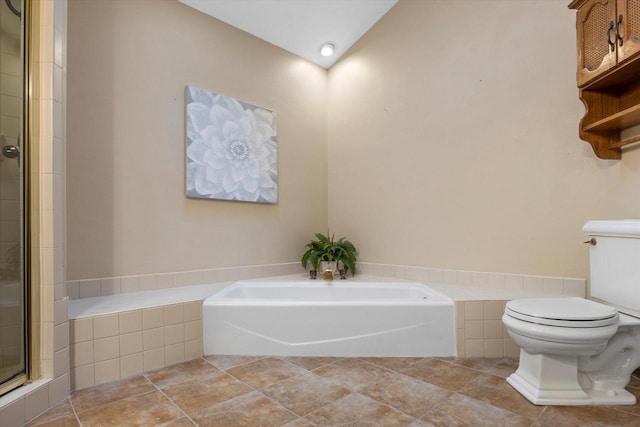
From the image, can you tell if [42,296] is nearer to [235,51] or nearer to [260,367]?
[260,367]

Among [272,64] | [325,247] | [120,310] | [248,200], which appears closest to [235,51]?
[272,64]

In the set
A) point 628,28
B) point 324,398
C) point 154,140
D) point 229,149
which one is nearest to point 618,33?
point 628,28

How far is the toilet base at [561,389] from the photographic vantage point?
5.11 feet

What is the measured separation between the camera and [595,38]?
1.75 metres

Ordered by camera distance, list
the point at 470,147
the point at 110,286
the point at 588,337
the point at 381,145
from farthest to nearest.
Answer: the point at 381,145
the point at 470,147
the point at 110,286
the point at 588,337

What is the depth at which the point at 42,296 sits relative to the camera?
1605 millimetres

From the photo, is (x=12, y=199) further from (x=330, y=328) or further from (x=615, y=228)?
(x=615, y=228)

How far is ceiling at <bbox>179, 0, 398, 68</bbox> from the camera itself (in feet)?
9.58

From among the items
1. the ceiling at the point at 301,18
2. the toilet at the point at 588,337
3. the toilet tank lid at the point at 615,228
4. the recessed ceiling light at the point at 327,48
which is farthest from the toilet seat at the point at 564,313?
the recessed ceiling light at the point at 327,48

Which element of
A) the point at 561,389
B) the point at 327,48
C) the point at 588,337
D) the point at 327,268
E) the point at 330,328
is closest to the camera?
the point at 588,337

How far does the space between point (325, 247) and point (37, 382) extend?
2124 mm

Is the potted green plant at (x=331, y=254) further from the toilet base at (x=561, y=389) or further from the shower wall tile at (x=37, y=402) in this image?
the shower wall tile at (x=37, y=402)

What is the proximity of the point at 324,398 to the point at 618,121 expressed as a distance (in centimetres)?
201

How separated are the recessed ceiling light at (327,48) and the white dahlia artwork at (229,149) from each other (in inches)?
31.8
